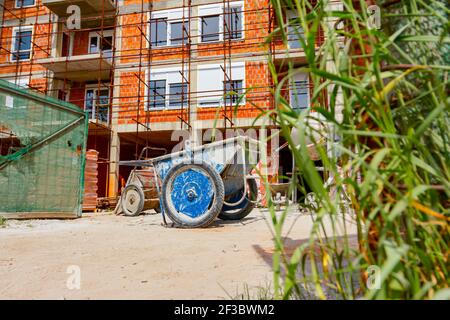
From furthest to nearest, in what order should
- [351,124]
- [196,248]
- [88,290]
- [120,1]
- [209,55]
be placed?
[120,1]
[209,55]
[196,248]
[88,290]
[351,124]

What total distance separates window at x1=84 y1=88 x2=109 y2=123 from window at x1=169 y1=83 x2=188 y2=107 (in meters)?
3.04

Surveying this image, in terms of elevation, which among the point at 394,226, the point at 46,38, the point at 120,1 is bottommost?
the point at 394,226

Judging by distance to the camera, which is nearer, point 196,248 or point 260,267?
point 260,267

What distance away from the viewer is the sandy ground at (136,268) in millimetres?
1699

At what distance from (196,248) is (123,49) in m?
14.5

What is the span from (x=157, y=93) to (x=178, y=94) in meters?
1.19

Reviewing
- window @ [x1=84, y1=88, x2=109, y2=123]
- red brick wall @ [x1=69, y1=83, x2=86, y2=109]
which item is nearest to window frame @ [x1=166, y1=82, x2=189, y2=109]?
window @ [x1=84, y1=88, x2=109, y2=123]

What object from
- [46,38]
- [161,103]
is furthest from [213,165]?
[46,38]

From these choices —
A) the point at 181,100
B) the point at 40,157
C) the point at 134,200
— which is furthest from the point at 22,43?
the point at 134,200

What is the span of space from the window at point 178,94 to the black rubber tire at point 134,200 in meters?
6.69

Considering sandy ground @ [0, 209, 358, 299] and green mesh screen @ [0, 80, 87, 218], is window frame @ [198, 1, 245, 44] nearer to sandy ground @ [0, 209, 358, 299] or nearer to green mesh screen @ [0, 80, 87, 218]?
green mesh screen @ [0, 80, 87, 218]

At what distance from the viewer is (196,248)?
303 cm

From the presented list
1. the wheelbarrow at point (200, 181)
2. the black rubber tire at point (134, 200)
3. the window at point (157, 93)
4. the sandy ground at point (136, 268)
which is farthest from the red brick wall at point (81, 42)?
the sandy ground at point (136, 268)
